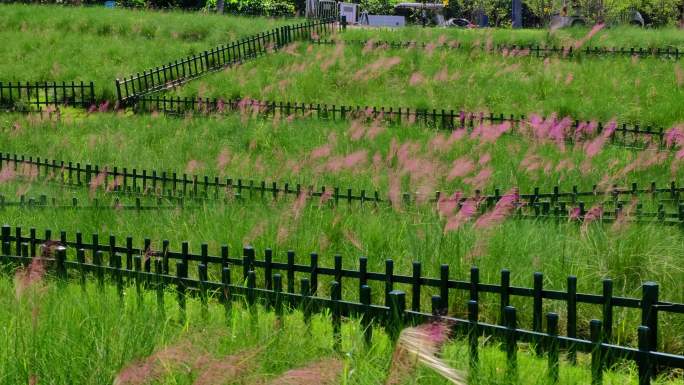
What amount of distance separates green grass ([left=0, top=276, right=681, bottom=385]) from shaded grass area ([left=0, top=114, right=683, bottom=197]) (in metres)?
3.05

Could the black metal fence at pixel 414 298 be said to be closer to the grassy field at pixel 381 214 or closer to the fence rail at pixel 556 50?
the grassy field at pixel 381 214

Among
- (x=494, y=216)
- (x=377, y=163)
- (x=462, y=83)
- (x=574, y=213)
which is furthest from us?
(x=462, y=83)

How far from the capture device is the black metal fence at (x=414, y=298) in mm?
4227

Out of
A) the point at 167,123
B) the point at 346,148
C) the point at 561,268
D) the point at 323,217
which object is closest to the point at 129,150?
the point at 167,123

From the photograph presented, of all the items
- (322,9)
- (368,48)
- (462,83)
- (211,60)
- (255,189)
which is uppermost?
(322,9)

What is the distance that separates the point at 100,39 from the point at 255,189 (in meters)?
16.0

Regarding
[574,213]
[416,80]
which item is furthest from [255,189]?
[416,80]

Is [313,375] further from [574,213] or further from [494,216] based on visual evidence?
[574,213]

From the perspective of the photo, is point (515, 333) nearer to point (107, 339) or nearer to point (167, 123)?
point (107, 339)

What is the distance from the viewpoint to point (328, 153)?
11242 millimetres

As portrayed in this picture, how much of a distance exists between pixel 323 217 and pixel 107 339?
3295mm

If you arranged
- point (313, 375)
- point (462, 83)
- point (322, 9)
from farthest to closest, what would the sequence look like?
point (322, 9) → point (462, 83) → point (313, 375)

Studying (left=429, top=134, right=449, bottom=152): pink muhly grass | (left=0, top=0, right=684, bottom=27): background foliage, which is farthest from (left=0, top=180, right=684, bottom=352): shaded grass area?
(left=0, top=0, right=684, bottom=27): background foliage

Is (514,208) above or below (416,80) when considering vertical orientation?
below
